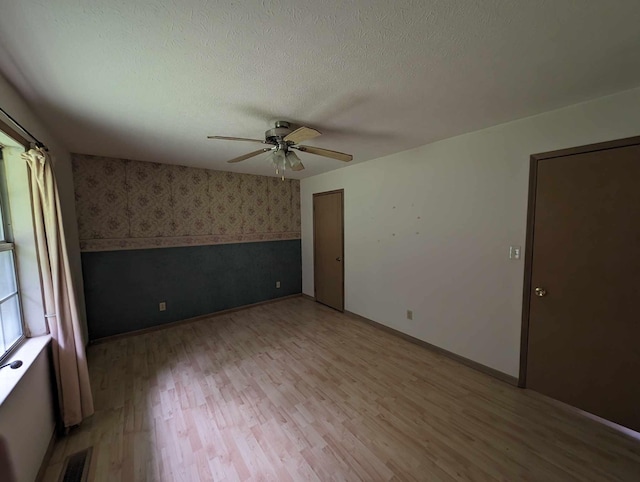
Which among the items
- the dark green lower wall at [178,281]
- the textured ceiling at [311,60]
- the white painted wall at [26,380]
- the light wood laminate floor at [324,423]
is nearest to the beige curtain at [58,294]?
the white painted wall at [26,380]

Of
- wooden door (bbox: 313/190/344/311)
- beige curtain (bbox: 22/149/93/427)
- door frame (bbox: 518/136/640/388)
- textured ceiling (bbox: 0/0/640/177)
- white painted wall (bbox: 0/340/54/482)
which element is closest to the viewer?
textured ceiling (bbox: 0/0/640/177)

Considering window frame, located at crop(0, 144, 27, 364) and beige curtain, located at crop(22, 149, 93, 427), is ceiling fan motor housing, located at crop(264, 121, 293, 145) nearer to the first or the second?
beige curtain, located at crop(22, 149, 93, 427)

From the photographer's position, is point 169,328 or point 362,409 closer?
point 362,409

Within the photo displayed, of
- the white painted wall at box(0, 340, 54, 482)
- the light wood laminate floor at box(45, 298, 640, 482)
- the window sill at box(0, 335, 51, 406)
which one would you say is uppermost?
the window sill at box(0, 335, 51, 406)

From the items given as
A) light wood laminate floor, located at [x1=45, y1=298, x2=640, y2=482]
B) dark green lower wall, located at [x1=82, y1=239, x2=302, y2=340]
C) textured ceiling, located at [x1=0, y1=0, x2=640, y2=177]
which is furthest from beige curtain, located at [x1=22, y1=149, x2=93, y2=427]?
dark green lower wall, located at [x1=82, y1=239, x2=302, y2=340]

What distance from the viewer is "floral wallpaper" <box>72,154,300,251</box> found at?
10.2ft

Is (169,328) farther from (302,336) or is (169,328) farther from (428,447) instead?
(428,447)

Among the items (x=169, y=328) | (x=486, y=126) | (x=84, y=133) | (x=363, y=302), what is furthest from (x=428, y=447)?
(x=84, y=133)

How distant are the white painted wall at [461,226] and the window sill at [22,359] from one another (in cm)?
329

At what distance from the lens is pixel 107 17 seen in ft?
3.35

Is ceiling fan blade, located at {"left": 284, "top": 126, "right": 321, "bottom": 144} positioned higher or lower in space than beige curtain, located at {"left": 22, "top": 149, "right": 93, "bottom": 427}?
higher

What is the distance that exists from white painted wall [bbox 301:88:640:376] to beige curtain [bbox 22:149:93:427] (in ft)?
10.3

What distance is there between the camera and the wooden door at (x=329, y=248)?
4.11 meters

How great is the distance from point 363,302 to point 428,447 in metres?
2.16
